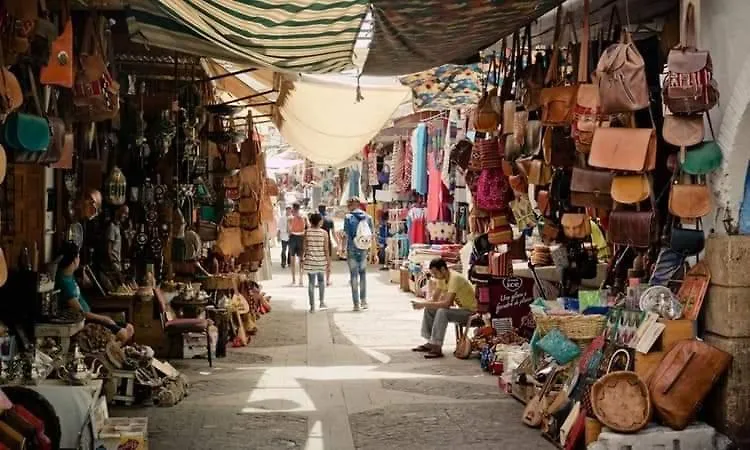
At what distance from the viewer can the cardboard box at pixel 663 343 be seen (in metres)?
5.18

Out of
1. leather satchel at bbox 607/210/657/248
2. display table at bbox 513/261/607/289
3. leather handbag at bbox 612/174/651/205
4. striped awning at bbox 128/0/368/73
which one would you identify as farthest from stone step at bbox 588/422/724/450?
display table at bbox 513/261/607/289

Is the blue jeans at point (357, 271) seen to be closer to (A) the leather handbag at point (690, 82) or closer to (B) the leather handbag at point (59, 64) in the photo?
(B) the leather handbag at point (59, 64)

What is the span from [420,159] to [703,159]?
1189cm

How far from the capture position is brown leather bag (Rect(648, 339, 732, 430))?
4930 mm

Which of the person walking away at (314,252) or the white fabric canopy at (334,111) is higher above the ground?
the white fabric canopy at (334,111)

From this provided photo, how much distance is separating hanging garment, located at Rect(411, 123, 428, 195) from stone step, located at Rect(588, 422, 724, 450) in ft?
37.7

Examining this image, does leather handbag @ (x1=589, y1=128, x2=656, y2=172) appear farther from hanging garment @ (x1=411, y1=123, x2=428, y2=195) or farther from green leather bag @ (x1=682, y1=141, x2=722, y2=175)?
hanging garment @ (x1=411, y1=123, x2=428, y2=195)

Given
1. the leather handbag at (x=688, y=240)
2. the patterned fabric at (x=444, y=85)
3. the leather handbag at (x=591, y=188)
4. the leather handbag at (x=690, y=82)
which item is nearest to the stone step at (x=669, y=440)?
the leather handbag at (x=688, y=240)

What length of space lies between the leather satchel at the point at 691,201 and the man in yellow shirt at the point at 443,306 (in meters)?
4.80

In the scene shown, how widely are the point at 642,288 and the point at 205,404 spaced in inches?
143

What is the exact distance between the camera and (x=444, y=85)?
9.98 meters

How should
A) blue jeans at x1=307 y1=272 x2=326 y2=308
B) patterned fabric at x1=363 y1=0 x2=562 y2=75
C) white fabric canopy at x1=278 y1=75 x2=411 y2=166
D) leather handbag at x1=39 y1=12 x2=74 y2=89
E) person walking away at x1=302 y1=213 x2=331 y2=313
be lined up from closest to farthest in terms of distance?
patterned fabric at x1=363 y1=0 x2=562 y2=75, leather handbag at x1=39 y1=12 x2=74 y2=89, white fabric canopy at x1=278 y1=75 x2=411 y2=166, person walking away at x1=302 y1=213 x2=331 y2=313, blue jeans at x1=307 y1=272 x2=326 y2=308

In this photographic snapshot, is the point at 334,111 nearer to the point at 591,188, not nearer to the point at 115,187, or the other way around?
the point at 115,187

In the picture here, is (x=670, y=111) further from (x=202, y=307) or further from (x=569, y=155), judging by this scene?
(x=202, y=307)
